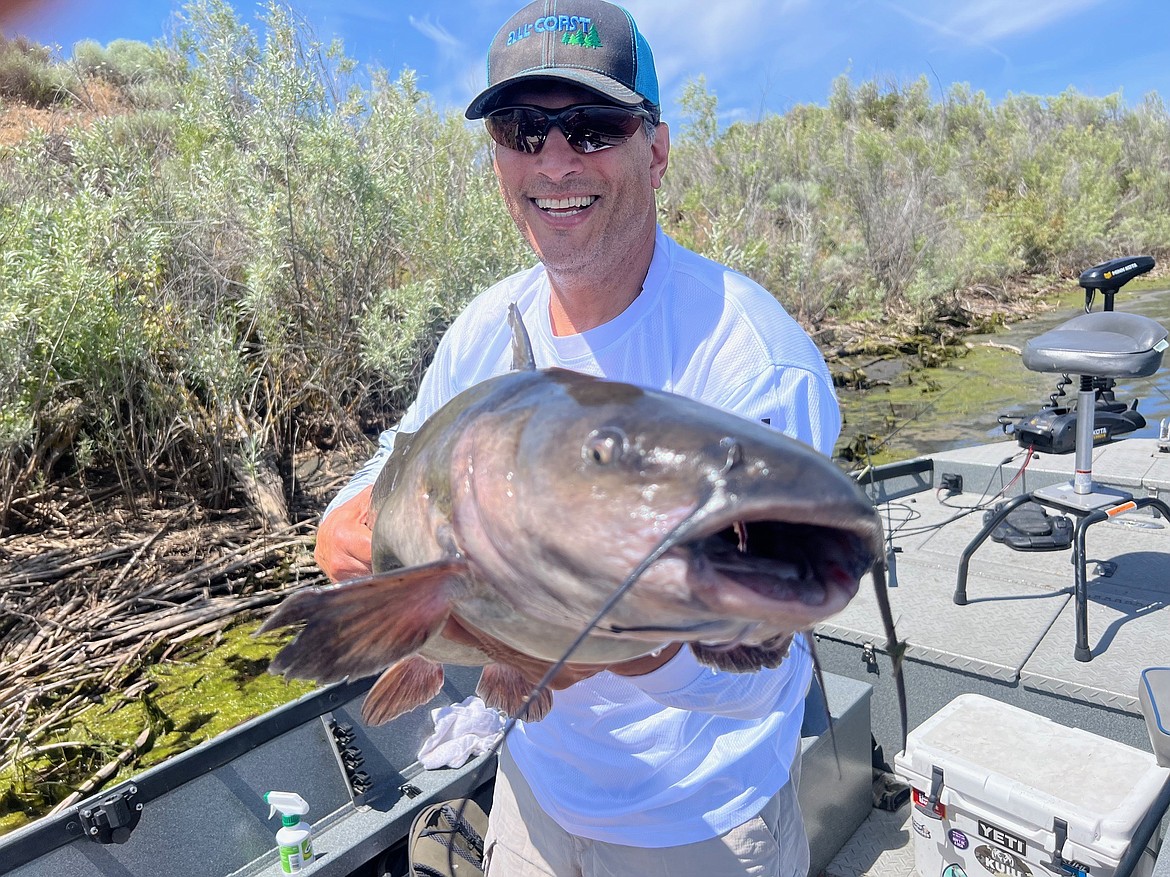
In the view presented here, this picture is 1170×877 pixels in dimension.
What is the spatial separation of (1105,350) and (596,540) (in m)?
3.30

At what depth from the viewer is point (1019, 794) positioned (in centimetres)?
252

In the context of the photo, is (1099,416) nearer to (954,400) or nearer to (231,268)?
(231,268)

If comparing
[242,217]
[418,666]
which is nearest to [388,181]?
[242,217]

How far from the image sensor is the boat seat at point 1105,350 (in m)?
3.39

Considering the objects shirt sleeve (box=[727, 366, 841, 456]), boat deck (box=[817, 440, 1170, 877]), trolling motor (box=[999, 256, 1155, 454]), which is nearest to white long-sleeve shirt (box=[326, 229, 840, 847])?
shirt sleeve (box=[727, 366, 841, 456])

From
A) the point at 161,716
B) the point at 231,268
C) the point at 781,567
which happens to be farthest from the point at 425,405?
the point at 231,268

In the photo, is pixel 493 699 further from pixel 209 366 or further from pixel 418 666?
pixel 209 366

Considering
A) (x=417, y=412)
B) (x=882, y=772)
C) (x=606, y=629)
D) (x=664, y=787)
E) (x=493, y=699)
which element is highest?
(x=417, y=412)

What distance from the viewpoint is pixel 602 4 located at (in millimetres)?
1746

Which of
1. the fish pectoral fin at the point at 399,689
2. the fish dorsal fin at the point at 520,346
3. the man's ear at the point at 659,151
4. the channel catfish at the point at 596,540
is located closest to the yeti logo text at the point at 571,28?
the man's ear at the point at 659,151

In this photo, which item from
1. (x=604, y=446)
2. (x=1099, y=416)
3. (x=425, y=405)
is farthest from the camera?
(x=1099, y=416)

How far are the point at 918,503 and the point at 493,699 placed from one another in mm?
4376

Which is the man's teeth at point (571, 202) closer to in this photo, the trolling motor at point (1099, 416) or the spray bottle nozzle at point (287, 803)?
the spray bottle nozzle at point (287, 803)

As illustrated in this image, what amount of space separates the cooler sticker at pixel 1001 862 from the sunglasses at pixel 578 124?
2.40 m
